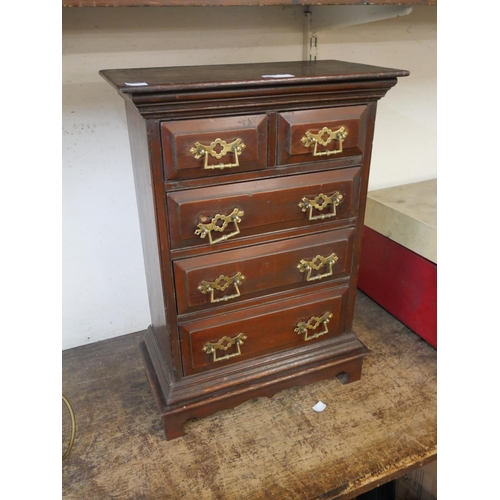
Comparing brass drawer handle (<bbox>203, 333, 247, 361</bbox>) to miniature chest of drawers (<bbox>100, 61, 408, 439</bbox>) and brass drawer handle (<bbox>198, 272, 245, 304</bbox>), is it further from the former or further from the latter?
brass drawer handle (<bbox>198, 272, 245, 304</bbox>)

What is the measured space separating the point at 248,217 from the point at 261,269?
0.47 ft

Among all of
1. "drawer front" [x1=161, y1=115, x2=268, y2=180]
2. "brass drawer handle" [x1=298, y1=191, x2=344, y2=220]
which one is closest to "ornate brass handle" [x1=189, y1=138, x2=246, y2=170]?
"drawer front" [x1=161, y1=115, x2=268, y2=180]

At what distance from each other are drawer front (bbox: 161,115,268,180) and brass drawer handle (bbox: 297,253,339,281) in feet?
0.99

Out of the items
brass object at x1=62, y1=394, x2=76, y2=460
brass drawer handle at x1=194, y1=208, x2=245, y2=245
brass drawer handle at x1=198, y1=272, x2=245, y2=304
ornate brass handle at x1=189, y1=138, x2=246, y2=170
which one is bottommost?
brass object at x1=62, y1=394, x2=76, y2=460

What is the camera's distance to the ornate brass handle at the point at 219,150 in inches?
37.6

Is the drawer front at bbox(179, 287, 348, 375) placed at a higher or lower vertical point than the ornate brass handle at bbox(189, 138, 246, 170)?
lower

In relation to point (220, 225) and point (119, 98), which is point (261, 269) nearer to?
point (220, 225)

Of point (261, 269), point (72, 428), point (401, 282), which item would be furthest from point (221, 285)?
point (401, 282)

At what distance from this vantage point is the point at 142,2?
2.86 feet

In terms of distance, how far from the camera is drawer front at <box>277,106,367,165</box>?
103 centimetres

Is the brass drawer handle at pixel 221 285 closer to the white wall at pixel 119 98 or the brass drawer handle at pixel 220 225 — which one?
the brass drawer handle at pixel 220 225

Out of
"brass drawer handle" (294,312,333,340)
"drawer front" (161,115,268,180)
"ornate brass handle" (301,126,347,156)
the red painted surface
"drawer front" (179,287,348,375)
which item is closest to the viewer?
"drawer front" (161,115,268,180)

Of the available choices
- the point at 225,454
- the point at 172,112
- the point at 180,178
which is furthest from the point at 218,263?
the point at 225,454

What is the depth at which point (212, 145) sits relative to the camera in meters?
0.97
